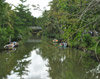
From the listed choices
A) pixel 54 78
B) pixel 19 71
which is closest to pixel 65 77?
pixel 54 78

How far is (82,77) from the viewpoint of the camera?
14164mm

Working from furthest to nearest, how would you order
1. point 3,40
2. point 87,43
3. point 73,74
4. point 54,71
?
point 3,40
point 87,43
point 54,71
point 73,74

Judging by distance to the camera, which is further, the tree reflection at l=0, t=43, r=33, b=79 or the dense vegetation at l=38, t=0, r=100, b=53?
the tree reflection at l=0, t=43, r=33, b=79

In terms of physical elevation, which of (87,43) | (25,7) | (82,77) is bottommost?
(82,77)

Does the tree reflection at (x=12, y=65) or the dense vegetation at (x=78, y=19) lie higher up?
the dense vegetation at (x=78, y=19)

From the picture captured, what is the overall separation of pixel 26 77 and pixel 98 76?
22.6ft

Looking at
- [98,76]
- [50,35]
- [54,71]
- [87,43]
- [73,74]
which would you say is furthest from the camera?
[50,35]

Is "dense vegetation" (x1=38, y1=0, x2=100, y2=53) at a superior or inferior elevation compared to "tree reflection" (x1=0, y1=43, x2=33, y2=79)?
superior

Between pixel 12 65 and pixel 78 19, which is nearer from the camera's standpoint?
pixel 78 19

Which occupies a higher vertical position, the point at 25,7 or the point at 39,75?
the point at 25,7

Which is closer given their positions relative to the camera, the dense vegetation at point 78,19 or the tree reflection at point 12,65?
the dense vegetation at point 78,19

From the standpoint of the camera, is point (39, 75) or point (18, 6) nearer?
point (39, 75)

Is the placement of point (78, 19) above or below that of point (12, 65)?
above

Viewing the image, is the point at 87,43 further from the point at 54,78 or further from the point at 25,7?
the point at 25,7
